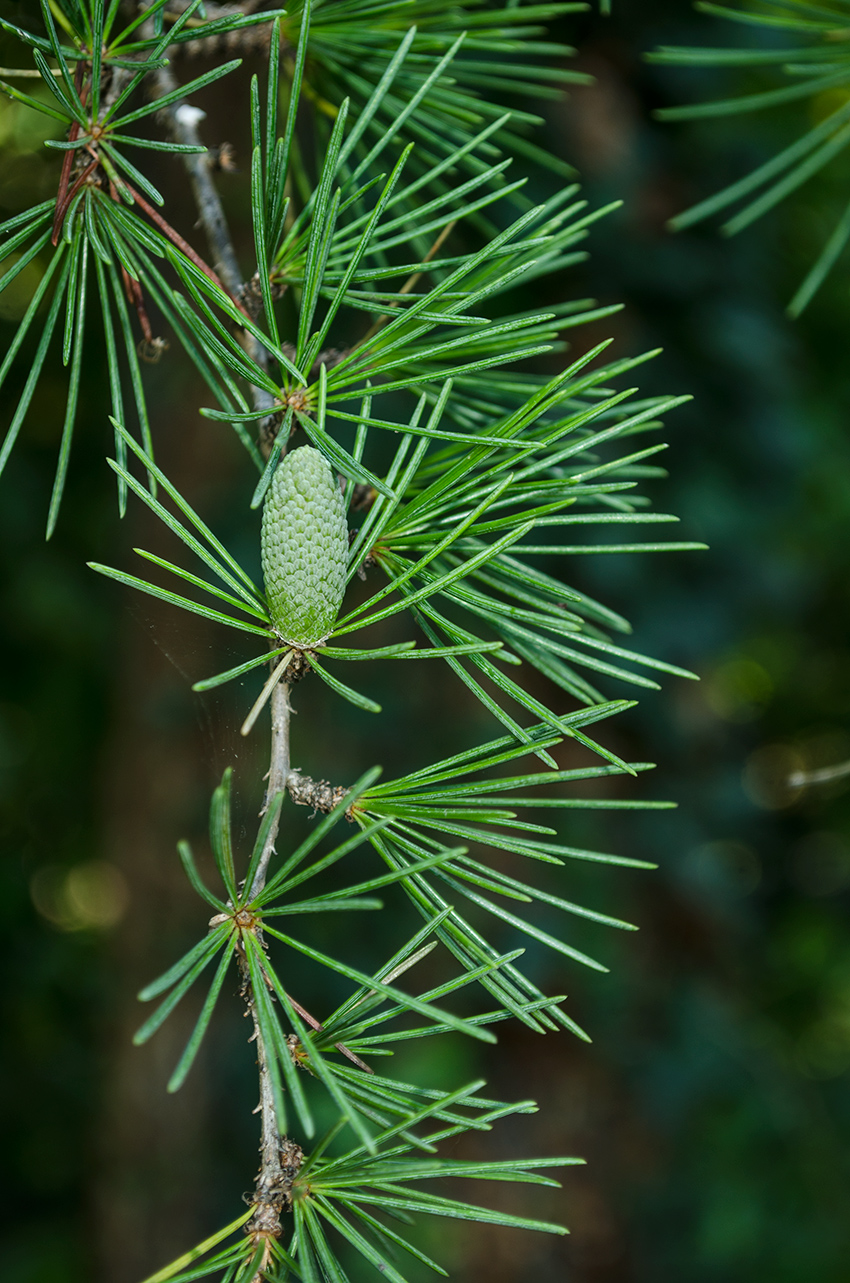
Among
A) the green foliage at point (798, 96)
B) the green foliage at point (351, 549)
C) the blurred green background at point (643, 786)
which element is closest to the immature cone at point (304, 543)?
the green foliage at point (351, 549)

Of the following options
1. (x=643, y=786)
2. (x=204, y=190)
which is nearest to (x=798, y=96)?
(x=204, y=190)

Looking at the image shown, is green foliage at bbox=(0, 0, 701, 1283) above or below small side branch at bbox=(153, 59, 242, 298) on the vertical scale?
below

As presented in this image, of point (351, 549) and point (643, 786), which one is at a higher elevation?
point (351, 549)

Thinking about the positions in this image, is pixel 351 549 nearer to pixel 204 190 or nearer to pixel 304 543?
pixel 304 543

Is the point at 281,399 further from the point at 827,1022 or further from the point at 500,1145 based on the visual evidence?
the point at 827,1022

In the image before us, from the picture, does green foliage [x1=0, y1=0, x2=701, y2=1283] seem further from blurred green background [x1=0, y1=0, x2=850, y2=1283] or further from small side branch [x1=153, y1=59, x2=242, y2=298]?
blurred green background [x1=0, y1=0, x2=850, y2=1283]

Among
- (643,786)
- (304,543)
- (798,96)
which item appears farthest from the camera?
(643,786)

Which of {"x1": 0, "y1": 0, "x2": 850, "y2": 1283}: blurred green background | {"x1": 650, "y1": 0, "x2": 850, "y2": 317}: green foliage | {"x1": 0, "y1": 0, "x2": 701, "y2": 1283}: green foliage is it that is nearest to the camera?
{"x1": 0, "y1": 0, "x2": 701, "y2": 1283}: green foliage

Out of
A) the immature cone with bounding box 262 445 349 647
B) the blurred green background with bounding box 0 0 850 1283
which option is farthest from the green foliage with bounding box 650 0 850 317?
the blurred green background with bounding box 0 0 850 1283

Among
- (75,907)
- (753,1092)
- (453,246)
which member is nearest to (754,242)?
(453,246)
